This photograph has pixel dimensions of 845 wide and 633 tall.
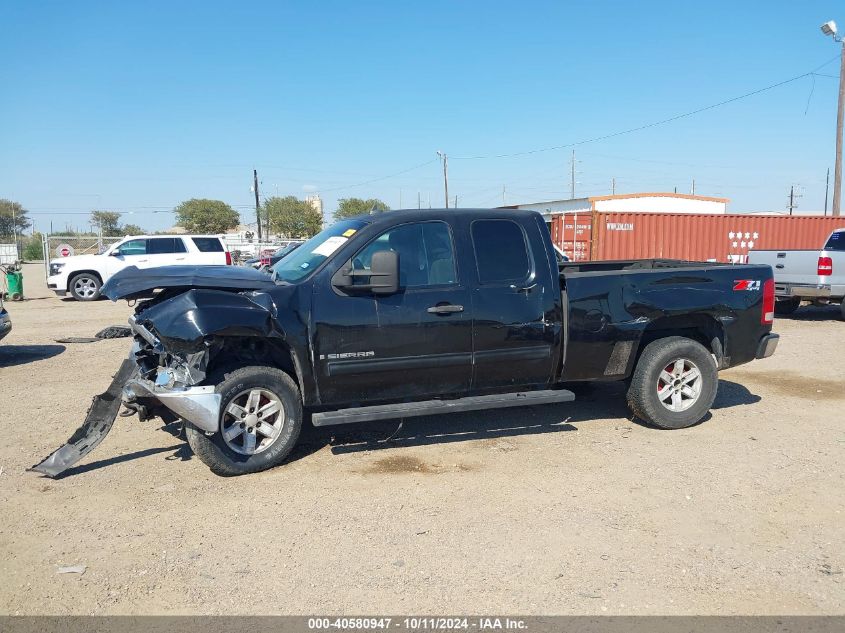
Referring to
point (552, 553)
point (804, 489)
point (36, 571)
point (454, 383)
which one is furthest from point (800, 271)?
point (36, 571)

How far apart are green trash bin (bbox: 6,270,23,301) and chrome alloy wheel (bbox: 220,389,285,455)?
17064 millimetres

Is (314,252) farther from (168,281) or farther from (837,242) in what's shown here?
(837,242)

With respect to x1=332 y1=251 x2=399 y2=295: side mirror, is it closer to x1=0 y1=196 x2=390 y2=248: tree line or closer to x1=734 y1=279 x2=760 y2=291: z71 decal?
x1=734 y1=279 x2=760 y2=291: z71 decal

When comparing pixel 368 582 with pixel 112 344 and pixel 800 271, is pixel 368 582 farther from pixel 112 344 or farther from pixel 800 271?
pixel 800 271

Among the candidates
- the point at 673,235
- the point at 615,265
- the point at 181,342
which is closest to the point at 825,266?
the point at 615,265

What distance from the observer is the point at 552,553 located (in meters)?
3.68

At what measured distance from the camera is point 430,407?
5.02m

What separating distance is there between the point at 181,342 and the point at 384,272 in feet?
4.88

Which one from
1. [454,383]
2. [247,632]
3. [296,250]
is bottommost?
[247,632]

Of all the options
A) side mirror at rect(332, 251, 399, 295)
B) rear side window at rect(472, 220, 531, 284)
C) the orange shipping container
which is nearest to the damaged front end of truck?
side mirror at rect(332, 251, 399, 295)

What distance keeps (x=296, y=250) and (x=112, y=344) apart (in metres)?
5.99

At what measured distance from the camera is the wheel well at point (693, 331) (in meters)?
5.88

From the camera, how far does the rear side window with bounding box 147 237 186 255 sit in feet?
61.7

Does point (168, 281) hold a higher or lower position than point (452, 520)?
higher
